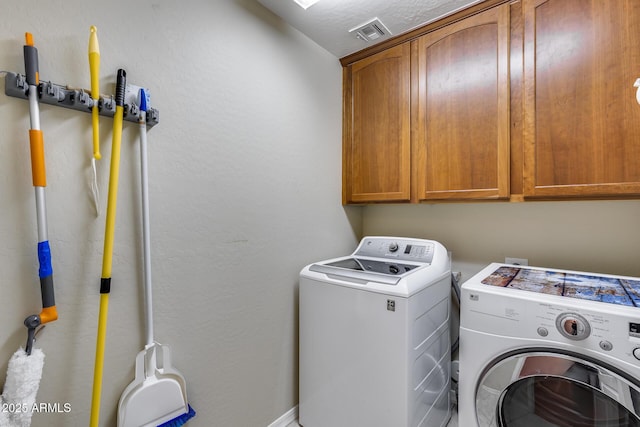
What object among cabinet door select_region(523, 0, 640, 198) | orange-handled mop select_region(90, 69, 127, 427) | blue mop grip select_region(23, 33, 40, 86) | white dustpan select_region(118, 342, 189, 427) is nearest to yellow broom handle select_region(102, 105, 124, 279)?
orange-handled mop select_region(90, 69, 127, 427)

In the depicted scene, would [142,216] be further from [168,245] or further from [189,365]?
[189,365]

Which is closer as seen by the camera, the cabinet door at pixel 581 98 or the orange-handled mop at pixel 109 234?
the orange-handled mop at pixel 109 234

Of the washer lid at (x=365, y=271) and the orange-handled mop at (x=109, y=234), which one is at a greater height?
the orange-handled mop at (x=109, y=234)

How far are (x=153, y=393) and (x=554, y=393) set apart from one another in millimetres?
1485

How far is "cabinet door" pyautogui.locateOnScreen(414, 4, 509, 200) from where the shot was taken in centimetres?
142

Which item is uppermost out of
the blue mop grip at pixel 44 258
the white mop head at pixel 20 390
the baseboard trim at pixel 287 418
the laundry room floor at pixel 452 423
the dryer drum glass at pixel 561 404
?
the blue mop grip at pixel 44 258

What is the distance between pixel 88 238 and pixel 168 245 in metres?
0.26

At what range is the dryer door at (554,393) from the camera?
35.6 inches

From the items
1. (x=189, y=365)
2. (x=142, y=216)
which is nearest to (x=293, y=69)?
(x=142, y=216)

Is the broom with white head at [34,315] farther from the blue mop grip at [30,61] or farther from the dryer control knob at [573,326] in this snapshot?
the dryer control knob at [573,326]

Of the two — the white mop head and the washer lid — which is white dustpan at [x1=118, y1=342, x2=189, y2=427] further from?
the washer lid

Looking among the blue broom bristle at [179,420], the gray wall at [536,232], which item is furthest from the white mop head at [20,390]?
the gray wall at [536,232]

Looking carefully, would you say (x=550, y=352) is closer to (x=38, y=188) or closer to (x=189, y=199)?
(x=189, y=199)

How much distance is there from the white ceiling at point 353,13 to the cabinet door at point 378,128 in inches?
7.3
